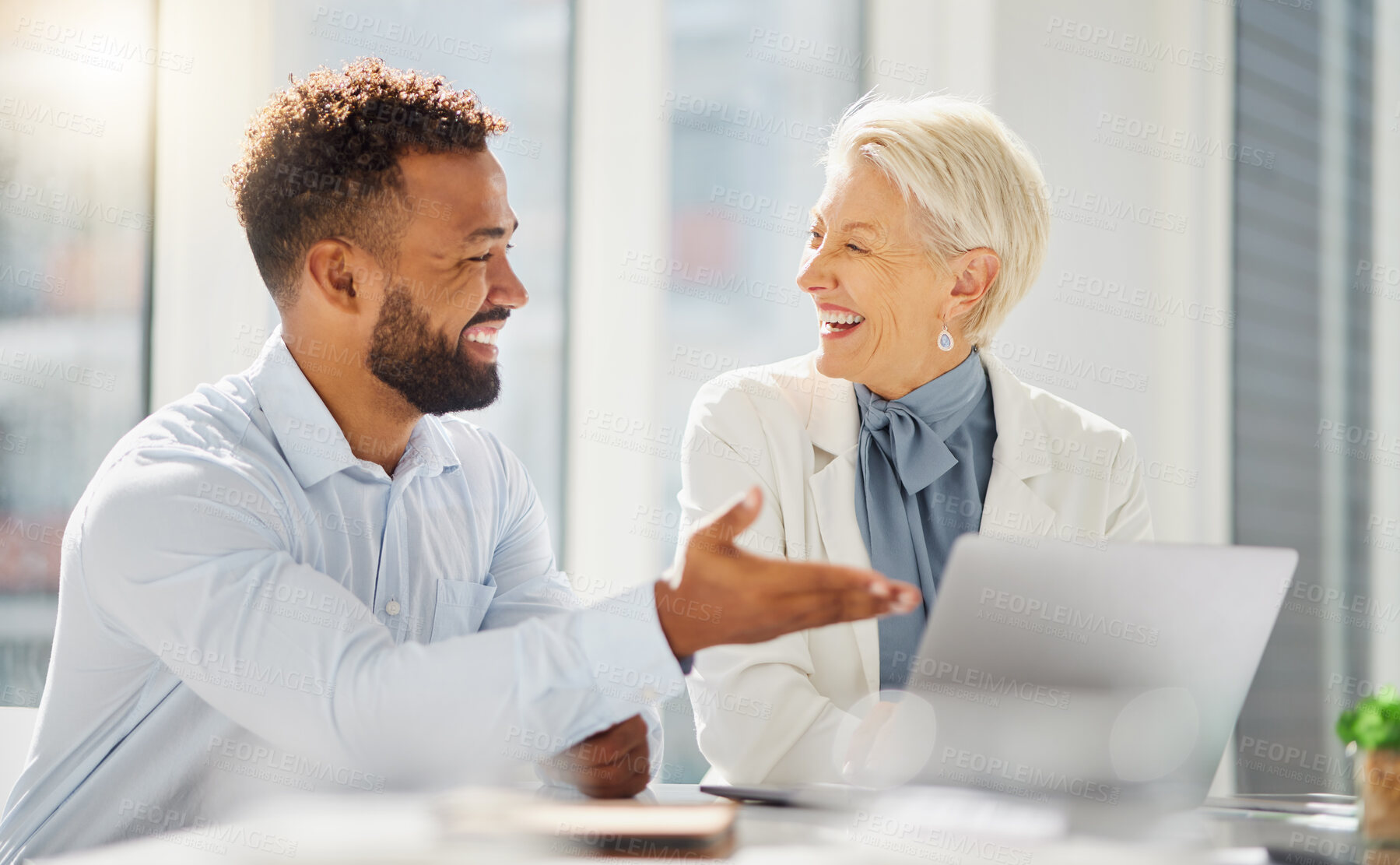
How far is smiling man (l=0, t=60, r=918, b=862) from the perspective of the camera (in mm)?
1188

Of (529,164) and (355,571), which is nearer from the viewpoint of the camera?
(355,571)

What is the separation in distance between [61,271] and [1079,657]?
2.07 metres

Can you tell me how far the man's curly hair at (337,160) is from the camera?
1.62 meters

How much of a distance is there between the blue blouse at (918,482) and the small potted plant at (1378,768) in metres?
0.80

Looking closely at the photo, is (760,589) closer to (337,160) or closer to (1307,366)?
(337,160)

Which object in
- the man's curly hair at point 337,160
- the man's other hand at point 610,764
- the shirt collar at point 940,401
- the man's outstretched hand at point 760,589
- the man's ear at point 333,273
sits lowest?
the man's other hand at point 610,764

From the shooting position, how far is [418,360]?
165cm

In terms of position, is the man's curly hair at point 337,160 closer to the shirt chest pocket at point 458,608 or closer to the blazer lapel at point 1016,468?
the shirt chest pocket at point 458,608

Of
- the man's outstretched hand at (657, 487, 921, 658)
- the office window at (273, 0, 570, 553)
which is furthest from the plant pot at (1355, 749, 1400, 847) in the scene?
the office window at (273, 0, 570, 553)

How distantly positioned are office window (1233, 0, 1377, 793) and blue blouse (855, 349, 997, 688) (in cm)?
130

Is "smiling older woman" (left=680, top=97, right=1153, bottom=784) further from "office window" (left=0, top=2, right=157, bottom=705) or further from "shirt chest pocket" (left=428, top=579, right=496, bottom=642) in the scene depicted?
"office window" (left=0, top=2, right=157, bottom=705)

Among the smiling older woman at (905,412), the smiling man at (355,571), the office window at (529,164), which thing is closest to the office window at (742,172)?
the office window at (529,164)

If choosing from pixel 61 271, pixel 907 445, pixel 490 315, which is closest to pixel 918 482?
pixel 907 445

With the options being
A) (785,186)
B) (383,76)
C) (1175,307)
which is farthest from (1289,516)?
(383,76)
